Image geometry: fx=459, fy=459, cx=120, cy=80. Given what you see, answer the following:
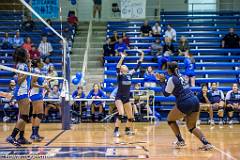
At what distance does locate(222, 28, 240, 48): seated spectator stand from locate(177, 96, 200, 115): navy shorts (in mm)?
12205

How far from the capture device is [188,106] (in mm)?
8406

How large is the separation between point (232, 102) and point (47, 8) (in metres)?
10.6

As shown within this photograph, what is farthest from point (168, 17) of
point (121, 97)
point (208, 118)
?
point (121, 97)

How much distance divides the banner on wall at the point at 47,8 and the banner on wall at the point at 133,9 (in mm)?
3258

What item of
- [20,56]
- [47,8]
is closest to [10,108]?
[47,8]

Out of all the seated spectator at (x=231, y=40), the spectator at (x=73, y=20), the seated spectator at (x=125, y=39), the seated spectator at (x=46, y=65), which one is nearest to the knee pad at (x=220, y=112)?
the seated spectator at (x=231, y=40)

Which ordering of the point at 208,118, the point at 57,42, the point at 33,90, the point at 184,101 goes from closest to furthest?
the point at 184,101 < the point at 33,90 < the point at 208,118 < the point at 57,42

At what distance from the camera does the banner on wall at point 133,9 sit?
71.7 ft

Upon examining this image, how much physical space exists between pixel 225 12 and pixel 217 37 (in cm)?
246

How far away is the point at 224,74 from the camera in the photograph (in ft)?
61.6

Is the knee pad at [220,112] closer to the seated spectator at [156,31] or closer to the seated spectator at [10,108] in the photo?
the seated spectator at [156,31]

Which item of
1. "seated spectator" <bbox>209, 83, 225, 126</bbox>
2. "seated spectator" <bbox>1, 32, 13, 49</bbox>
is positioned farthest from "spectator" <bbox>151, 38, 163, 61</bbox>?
"seated spectator" <bbox>1, 32, 13, 49</bbox>

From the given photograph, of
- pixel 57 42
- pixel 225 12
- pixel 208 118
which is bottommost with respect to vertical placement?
pixel 208 118

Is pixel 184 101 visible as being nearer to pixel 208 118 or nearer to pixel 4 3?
pixel 208 118
